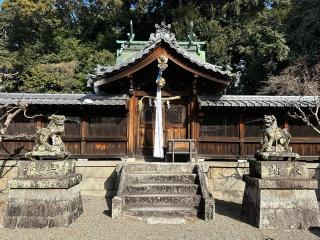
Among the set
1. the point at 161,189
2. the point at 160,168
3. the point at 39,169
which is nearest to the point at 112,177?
the point at 160,168

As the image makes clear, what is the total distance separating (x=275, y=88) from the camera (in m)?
21.9

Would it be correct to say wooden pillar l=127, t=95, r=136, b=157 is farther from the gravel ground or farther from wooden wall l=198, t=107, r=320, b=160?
the gravel ground

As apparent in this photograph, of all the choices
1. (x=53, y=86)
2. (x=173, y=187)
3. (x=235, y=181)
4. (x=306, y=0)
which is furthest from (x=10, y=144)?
(x=306, y=0)

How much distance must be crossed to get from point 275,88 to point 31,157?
17092mm

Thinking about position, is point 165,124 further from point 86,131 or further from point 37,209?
point 37,209

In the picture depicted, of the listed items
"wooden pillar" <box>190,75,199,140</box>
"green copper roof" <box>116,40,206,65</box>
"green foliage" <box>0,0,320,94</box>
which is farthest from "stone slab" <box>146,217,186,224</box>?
"green foliage" <box>0,0,320,94</box>

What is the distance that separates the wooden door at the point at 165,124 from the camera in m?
14.4

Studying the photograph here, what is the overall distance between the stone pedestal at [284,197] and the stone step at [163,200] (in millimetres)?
1826

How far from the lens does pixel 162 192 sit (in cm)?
1037

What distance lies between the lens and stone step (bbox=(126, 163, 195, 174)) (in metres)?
11.6

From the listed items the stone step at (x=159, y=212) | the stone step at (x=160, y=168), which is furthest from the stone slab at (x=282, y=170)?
the stone step at (x=160, y=168)

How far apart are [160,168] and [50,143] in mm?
3905

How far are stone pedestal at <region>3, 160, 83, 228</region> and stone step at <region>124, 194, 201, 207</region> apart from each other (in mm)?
1867

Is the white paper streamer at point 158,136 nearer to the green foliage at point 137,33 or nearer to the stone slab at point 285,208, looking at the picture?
the stone slab at point 285,208
